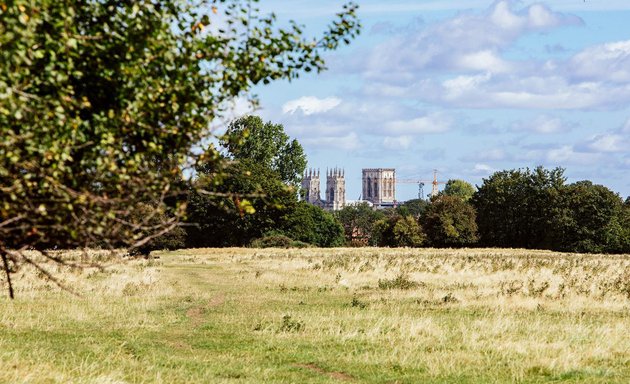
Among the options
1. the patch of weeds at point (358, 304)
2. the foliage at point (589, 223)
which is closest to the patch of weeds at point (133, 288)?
the patch of weeds at point (358, 304)

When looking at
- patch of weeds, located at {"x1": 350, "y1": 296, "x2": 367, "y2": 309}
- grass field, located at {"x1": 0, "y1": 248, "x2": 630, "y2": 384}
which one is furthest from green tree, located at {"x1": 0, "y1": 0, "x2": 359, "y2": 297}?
patch of weeds, located at {"x1": 350, "y1": 296, "x2": 367, "y2": 309}

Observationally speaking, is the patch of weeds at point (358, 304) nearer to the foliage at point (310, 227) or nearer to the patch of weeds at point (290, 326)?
the patch of weeds at point (290, 326)

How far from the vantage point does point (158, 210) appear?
1036 cm

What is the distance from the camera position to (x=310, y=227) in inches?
4892

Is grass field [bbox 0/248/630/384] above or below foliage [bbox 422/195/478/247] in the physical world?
below

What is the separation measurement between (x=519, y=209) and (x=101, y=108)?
118 metres

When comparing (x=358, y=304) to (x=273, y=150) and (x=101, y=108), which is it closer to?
(x=101, y=108)

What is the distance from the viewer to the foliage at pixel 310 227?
117688 mm

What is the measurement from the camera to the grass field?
1817 cm

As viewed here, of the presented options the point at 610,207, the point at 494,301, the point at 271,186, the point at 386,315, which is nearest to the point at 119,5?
the point at 386,315

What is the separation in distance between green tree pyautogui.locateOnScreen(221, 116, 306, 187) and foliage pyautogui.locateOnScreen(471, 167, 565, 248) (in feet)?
87.1

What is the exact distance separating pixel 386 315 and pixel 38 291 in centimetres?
1398

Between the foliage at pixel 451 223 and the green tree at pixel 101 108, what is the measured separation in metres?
109

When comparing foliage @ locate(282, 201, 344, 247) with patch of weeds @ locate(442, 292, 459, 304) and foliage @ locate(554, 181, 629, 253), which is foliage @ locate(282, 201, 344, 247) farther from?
patch of weeds @ locate(442, 292, 459, 304)
